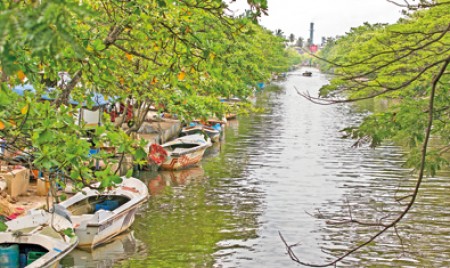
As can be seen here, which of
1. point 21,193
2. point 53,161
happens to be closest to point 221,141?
point 21,193

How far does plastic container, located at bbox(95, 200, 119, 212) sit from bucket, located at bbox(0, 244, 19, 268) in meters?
5.85

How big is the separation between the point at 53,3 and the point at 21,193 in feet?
57.2

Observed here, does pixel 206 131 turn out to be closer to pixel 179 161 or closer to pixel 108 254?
pixel 179 161

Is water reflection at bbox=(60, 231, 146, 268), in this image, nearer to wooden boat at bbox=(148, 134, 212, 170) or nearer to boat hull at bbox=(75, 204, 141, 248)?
boat hull at bbox=(75, 204, 141, 248)

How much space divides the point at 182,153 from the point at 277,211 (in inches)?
341

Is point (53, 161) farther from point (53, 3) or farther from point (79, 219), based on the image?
point (79, 219)

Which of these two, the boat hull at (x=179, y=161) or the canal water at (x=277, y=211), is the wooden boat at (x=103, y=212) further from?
the boat hull at (x=179, y=161)

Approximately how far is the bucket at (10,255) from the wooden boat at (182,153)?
13.6m

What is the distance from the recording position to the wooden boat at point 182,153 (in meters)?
29.0

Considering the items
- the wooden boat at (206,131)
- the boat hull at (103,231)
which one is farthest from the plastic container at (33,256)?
the wooden boat at (206,131)

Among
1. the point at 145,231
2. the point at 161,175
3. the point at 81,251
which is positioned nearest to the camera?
the point at 81,251

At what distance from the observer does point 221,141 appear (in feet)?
130

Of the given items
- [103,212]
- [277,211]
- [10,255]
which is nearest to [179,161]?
[277,211]

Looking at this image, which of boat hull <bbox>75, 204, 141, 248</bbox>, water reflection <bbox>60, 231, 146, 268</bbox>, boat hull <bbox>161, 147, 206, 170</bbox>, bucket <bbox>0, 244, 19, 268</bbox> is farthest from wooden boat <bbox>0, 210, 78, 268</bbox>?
boat hull <bbox>161, 147, 206, 170</bbox>
